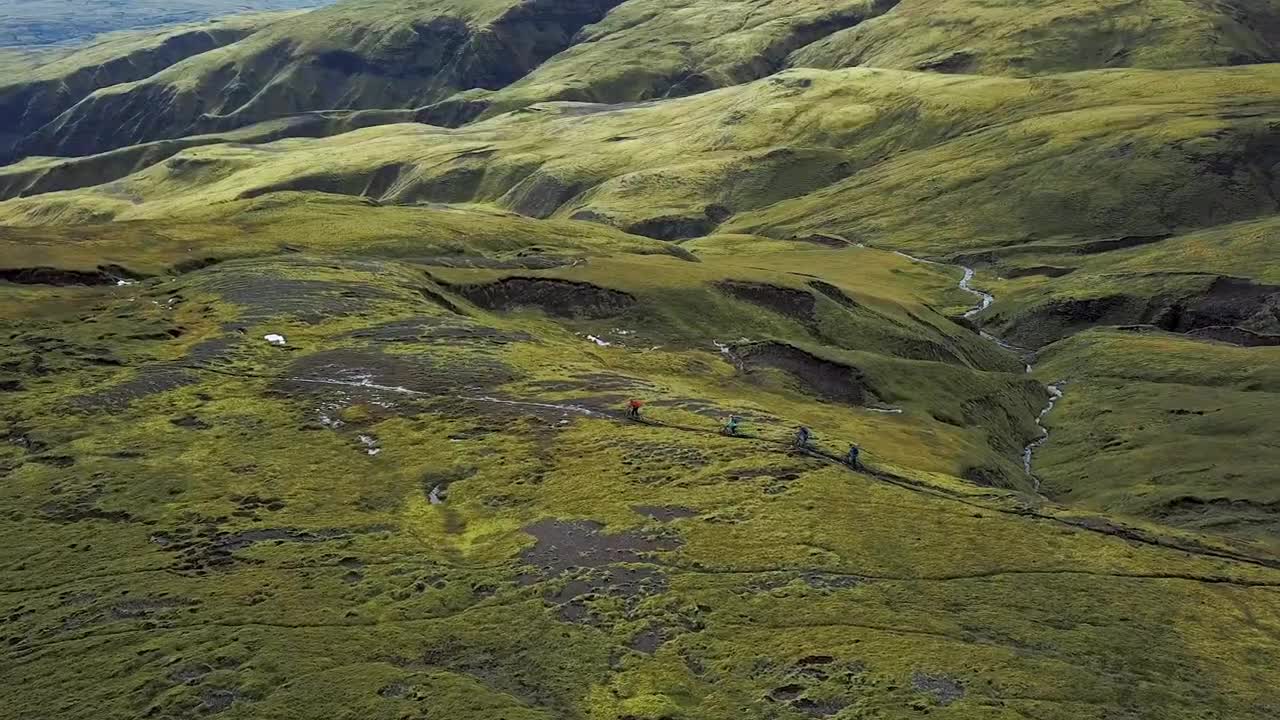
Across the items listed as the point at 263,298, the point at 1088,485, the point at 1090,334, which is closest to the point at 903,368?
the point at 1088,485

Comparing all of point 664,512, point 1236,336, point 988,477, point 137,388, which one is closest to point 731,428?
point 664,512

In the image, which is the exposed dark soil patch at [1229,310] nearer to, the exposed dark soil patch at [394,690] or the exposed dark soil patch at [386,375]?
the exposed dark soil patch at [386,375]

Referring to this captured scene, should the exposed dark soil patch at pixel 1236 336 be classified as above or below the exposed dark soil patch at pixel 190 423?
below

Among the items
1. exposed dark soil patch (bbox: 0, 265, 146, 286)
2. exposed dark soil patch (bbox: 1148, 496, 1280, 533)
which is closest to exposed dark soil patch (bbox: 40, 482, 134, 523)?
exposed dark soil patch (bbox: 0, 265, 146, 286)

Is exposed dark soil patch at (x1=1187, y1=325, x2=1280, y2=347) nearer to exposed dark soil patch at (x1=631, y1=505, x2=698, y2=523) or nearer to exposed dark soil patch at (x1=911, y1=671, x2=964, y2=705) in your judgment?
exposed dark soil patch at (x1=631, y1=505, x2=698, y2=523)

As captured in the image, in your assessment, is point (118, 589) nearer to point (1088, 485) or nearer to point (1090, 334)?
point (1088, 485)

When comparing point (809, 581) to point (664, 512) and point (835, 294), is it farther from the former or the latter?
point (835, 294)

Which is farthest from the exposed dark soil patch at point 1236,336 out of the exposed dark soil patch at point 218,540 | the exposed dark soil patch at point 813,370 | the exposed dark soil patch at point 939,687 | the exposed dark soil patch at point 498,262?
the exposed dark soil patch at point 218,540
